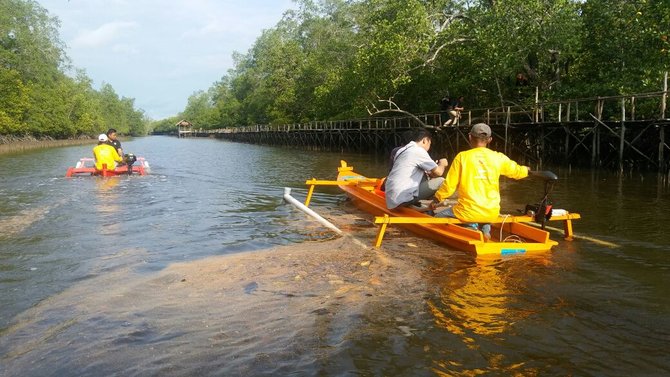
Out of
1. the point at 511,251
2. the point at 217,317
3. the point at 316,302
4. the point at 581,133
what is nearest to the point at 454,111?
the point at 581,133

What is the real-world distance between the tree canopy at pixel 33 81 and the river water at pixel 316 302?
42795mm

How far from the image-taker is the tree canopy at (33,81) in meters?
46.5

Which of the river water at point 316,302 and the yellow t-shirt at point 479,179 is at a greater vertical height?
the yellow t-shirt at point 479,179

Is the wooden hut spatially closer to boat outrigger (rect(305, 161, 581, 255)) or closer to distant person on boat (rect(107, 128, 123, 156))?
distant person on boat (rect(107, 128, 123, 156))

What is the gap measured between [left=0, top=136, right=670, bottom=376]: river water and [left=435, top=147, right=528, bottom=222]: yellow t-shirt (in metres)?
0.63

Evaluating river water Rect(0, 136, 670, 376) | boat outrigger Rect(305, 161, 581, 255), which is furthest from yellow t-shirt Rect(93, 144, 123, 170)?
boat outrigger Rect(305, 161, 581, 255)

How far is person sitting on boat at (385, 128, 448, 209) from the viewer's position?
7.32m

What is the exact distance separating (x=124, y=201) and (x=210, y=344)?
879 centimetres

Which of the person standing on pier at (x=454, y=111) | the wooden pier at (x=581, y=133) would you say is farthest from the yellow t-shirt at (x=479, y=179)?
the person standing on pier at (x=454, y=111)

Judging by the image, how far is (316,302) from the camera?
475cm

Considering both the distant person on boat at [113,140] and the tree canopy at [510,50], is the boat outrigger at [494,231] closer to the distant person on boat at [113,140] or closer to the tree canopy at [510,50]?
the distant person on boat at [113,140]

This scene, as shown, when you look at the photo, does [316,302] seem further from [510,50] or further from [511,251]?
[510,50]

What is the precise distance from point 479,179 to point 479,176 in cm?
5

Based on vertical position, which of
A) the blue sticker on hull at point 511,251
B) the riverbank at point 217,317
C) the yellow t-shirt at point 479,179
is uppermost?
the yellow t-shirt at point 479,179
